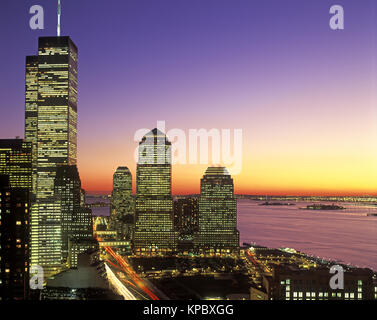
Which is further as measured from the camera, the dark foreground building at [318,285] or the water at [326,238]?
the water at [326,238]

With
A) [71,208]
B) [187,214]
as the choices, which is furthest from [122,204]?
[71,208]

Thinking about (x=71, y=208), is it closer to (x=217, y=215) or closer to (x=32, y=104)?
(x=217, y=215)

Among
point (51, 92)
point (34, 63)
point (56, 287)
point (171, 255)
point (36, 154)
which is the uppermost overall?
point (34, 63)

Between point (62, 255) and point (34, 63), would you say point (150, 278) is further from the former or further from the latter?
point (34, 63)

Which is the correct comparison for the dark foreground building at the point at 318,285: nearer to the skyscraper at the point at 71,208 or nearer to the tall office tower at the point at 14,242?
the tall office tower at the point at 14,242

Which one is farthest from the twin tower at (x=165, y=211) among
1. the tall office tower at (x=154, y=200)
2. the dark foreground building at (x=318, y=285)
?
the dark foreground building at (x=318, y=285)
